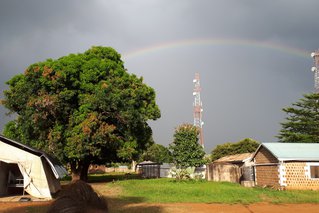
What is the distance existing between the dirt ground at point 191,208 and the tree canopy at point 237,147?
50.3 metres

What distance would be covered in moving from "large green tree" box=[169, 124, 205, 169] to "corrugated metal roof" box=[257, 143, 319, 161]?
1545cm

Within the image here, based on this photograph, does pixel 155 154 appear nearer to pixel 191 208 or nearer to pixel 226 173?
pixel 226 173

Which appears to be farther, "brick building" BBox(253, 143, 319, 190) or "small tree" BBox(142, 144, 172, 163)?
"small tree" BBox(142, 144, 172, 163)

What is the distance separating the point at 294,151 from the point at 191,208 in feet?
52.2

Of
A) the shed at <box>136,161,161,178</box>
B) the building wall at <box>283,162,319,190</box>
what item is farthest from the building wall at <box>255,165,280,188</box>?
the shed at <box>136,161,161,178</box>

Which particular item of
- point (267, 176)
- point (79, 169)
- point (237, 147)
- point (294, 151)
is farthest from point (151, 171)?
point (237, 147)

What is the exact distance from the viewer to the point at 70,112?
107 ft

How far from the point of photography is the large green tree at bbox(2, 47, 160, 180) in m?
30.5

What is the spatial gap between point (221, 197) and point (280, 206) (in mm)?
3960

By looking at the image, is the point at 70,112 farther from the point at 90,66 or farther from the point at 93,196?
the point at 93,196

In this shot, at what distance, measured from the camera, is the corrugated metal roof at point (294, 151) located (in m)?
28.1

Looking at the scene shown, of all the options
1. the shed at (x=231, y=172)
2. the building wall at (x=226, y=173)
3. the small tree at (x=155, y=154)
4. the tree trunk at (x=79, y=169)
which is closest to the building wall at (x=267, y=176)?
the shed at (x=231, y=172)

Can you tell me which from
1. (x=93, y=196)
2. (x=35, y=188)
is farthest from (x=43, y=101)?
(x=93, y=196)

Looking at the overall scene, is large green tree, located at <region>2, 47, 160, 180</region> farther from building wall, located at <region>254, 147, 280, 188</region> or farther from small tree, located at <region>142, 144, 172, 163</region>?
small tree, located at <region>142, 144, 172, 163</region>
